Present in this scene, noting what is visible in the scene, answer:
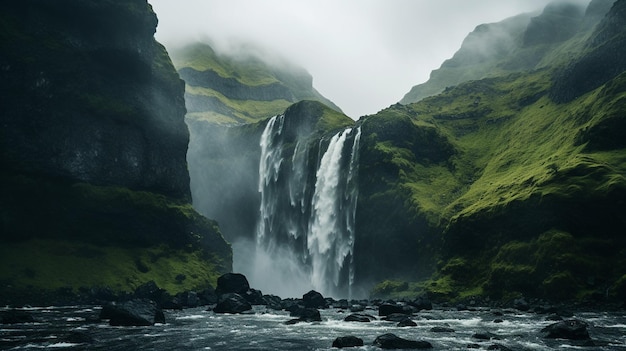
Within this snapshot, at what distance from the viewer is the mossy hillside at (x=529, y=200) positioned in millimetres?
69812

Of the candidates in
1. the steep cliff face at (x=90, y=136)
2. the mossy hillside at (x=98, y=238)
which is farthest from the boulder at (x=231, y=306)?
the steep cliff face at (x=90, y=136)

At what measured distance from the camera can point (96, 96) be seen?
11156 centimetres

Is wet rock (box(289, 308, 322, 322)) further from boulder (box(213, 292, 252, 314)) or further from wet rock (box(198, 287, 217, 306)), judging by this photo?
wet rock (box(198, 287, 217, 306))

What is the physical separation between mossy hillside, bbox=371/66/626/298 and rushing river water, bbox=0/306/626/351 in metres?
20.1

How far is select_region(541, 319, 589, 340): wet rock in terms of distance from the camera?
108 ft

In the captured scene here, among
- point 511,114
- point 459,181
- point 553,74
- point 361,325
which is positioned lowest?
point 361,325

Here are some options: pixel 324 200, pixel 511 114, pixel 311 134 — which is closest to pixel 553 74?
pixel 511 114

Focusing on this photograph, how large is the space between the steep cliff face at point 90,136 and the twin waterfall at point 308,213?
21.1 metres

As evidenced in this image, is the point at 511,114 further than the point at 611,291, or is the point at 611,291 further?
the point at 511,114

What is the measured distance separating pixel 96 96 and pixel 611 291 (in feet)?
364

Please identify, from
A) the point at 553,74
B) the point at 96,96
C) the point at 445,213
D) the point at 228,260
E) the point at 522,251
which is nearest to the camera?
the point at 522,251

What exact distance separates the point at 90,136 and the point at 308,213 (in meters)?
60.0

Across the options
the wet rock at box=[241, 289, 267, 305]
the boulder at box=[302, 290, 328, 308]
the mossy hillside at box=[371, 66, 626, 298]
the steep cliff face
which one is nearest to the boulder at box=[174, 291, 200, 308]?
the wet rock at box=[241, 289, 267, 305]

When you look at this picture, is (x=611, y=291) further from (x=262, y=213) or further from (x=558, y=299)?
(x=262, y=213)
